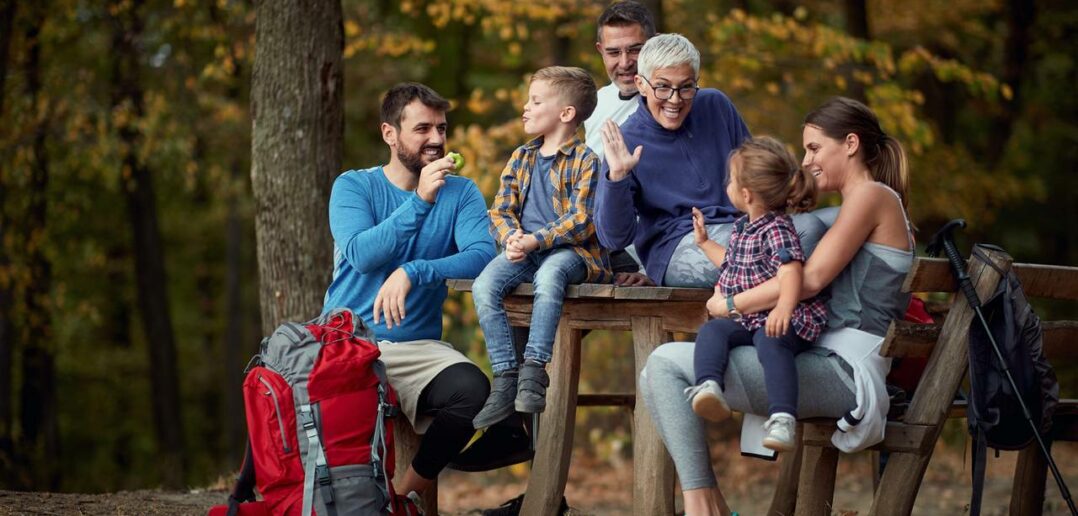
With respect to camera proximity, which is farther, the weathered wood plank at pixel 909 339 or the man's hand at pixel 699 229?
the man's hand at pixel 699 229

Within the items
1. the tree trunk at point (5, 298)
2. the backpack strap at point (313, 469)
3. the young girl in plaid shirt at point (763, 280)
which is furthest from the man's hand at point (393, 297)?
the tree trunk at point (5, 298)

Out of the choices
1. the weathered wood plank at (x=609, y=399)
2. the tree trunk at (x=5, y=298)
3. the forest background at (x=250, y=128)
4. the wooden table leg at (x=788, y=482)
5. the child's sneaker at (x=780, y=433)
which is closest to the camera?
the child's sneaker at (x=780, y=433)

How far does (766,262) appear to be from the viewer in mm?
3871

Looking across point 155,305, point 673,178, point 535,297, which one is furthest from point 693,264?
point 155,305

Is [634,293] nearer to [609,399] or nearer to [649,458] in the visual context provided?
[649,458]

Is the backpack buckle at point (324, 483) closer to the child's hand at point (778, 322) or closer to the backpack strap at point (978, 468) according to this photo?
the child's hand at point (778, 322)

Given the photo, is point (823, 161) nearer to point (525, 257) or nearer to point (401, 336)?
point (525, 257)

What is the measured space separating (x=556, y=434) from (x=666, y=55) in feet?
4.98

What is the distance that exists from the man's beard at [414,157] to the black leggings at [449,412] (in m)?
0.87

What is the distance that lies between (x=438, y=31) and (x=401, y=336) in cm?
1191

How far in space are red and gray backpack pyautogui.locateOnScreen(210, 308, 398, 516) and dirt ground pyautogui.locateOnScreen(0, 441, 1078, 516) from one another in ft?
4.81

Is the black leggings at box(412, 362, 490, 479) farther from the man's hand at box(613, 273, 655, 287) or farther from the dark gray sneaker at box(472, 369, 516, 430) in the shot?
the man's hand at box(613, 273, 655, 287)

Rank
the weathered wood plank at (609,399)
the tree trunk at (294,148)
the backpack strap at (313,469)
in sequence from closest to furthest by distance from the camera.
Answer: the backpack strap at (313,469) → the weathered wood plank at (609,399) → the tree trunk at (294,148)

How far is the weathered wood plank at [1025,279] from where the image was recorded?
3.76m
